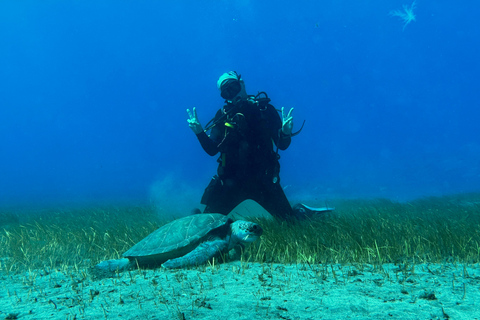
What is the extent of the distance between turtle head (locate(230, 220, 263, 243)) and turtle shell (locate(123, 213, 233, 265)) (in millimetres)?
225

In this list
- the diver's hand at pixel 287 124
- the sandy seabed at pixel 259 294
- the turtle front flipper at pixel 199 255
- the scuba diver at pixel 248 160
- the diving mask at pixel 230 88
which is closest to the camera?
the sandy seabed at pixel 259 294

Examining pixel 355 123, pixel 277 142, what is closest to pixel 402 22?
pixel 355 123

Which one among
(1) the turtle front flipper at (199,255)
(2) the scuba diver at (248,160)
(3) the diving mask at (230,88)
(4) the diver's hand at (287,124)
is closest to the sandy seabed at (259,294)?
(1) the turtle front flipper at (199,255)

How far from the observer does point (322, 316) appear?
5.62 ft

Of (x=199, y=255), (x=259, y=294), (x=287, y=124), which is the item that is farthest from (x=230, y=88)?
(x=259, y=294)

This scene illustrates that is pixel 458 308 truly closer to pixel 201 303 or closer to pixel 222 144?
pixel 201 303

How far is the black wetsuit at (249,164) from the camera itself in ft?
19.4

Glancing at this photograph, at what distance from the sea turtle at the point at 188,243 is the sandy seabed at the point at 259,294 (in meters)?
0.18

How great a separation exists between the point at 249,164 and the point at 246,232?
9.35 ft

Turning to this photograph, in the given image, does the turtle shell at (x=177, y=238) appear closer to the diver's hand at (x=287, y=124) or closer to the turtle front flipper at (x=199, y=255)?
the turtle front flipper at (x=199, y=255)

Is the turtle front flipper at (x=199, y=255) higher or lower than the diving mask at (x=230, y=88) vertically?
lower

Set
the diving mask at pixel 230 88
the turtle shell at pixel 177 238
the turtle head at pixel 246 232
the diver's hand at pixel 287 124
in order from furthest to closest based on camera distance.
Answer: the diving mask at pixel 230 88
the diver's hand at pixel 287 124
the turtle head at pixel 246 232
the turtle shell at pixel 177 238

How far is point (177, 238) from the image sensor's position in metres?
3.24

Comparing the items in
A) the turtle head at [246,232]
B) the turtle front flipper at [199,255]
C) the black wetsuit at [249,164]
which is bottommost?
the turtle front flipper at [199,255]
